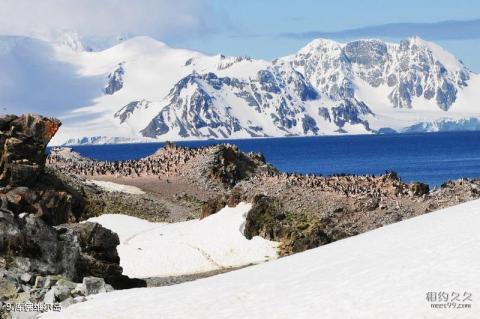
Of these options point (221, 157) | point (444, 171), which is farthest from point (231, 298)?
point (444, 171)

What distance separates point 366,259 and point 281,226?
1162 inches

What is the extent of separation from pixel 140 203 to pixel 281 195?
1791 cm

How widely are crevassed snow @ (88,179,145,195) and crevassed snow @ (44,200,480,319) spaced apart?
58.4 metres

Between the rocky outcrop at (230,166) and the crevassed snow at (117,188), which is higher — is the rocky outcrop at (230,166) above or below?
above

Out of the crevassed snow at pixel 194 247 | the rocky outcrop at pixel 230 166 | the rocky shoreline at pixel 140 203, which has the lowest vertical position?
the crevassed snow at pixel 194 247

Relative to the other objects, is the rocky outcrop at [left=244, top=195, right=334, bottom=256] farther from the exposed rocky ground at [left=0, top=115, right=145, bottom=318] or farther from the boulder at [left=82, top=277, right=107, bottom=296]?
the boulder at [left=82, top=277, right=107, bottom=296]

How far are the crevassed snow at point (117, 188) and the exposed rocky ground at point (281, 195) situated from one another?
1.79m

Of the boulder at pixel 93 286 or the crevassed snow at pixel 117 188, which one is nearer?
the boulder at pixel 93 286

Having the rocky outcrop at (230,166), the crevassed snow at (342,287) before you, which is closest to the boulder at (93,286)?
the crevassed snow at (342,287)

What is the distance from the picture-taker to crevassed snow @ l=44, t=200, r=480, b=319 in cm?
2356

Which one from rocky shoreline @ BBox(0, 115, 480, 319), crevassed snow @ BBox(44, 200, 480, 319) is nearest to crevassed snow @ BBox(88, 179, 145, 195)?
rocky shoreline @ BBox(0, 115, 480, 319)

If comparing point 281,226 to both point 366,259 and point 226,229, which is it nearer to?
point 226,229

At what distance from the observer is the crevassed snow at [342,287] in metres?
23.6

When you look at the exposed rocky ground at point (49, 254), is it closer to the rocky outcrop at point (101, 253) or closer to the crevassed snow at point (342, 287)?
the rocky outcrop at point (101, 253)
